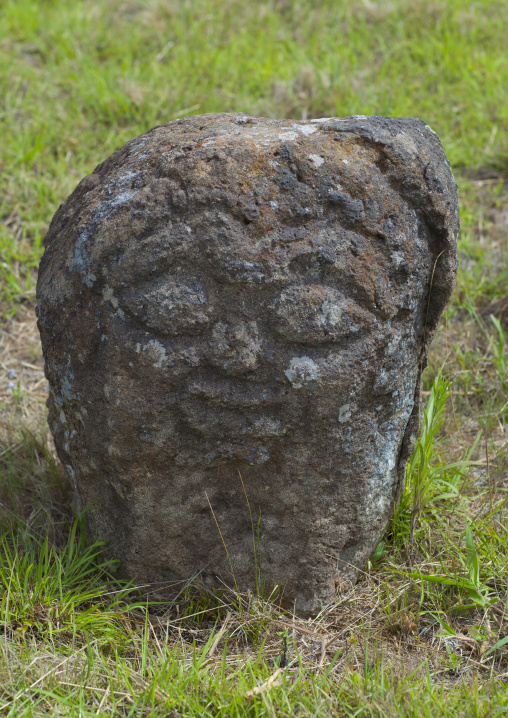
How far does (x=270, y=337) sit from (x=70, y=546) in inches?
37.0

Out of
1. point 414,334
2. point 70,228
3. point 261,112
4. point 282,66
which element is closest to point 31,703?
point 70,228

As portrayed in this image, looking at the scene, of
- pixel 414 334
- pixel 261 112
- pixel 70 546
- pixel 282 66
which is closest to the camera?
pixel 414 334

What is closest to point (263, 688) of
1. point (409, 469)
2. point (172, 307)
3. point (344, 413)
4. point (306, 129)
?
point (344, 413)

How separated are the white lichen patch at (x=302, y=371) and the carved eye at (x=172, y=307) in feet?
0.80

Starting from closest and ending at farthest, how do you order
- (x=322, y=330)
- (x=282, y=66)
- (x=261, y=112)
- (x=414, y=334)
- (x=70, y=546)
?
(x=322, y=330) → (x=414, y=334) → (x=70, y=546) → (x=261, y=112) → (x=282, y=66)

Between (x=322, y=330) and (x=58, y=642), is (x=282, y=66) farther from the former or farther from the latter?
(x=58, y=642)

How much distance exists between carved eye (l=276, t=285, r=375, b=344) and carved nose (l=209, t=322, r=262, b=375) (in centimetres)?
8

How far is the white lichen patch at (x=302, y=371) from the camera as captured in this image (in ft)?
5.48

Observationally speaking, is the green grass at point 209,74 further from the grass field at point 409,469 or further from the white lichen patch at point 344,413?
the white lichen patch at point 344,413

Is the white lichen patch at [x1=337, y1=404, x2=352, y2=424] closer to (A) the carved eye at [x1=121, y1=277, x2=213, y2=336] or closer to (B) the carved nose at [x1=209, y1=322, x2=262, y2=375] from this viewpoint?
(B) the carved nose at [x1=209, y1=322, x2=262, y2=375]

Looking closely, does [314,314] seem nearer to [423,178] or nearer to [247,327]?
[247,327]

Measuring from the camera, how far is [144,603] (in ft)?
6.33

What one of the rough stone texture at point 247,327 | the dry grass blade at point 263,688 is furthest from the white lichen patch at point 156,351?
the dry grass blade at point 263,688

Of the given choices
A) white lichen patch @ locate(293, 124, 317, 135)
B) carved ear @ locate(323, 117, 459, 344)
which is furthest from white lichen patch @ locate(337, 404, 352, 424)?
white lichen patch @ locate(293, 124, 317, 135)
